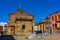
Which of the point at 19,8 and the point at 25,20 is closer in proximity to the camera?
the point at 25,20

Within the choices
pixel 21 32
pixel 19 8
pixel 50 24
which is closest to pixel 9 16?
pixel 19 8

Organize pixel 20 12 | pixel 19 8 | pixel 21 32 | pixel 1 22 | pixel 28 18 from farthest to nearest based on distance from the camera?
pixel 1 22, pixel 19 8, pixel 20 12, pixel 28 18, pixel 21 32

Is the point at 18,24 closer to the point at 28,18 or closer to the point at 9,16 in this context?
the point at 28,18

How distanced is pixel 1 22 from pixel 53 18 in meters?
26.7

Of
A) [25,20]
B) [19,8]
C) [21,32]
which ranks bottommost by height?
[21,32]

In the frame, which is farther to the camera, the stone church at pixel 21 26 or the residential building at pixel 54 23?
the stone church at pixel 21 26

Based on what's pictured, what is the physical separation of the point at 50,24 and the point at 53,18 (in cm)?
194

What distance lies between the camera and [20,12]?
49.9 m

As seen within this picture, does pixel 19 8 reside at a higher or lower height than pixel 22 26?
higher

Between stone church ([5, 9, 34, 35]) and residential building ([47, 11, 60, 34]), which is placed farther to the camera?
stone church ([5, 9, 34, 35])

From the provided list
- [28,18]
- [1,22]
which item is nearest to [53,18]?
[28,18]

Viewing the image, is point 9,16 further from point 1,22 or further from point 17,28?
point 1,22

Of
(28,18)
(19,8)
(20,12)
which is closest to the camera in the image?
(28,18)

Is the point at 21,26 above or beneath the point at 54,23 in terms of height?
beneath
